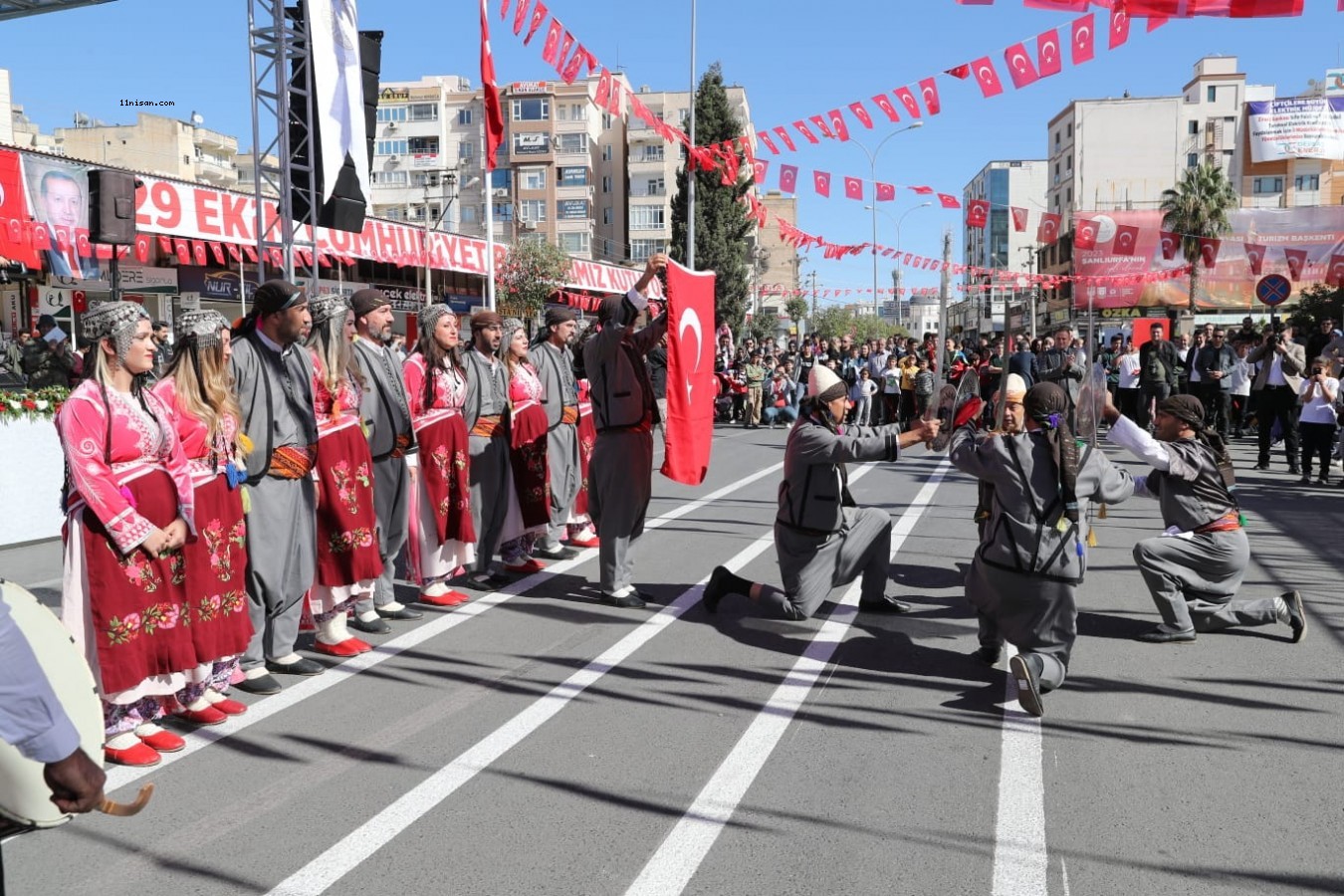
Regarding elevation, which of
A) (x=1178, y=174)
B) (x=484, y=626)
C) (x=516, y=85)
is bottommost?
(x=484, y=626)

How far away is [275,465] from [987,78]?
33.9 ft

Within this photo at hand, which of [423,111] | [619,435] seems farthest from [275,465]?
[423,111]

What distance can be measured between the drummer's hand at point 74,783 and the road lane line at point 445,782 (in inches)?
53.4

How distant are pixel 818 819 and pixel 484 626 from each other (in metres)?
3.12

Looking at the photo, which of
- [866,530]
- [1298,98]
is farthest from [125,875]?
[1298,98]

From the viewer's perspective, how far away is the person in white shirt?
1230 centimetres

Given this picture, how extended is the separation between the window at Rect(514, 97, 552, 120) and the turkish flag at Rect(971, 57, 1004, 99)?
2398 inches

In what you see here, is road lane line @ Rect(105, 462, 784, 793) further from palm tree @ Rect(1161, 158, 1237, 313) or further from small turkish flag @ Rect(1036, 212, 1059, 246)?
palm tree @ Rect(1161, 158, 1237, 313)

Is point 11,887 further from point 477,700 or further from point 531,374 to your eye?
point 531,374

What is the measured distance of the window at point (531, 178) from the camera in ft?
231

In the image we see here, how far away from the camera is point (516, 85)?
2756 inches

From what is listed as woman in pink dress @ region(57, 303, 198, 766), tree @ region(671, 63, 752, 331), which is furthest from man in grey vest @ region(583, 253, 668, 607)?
tree @ region(671, 63, 752, 331)

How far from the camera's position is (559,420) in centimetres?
827

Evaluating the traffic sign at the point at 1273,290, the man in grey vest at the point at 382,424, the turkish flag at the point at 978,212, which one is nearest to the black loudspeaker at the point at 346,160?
the man in grey vest at the point at 382,424
